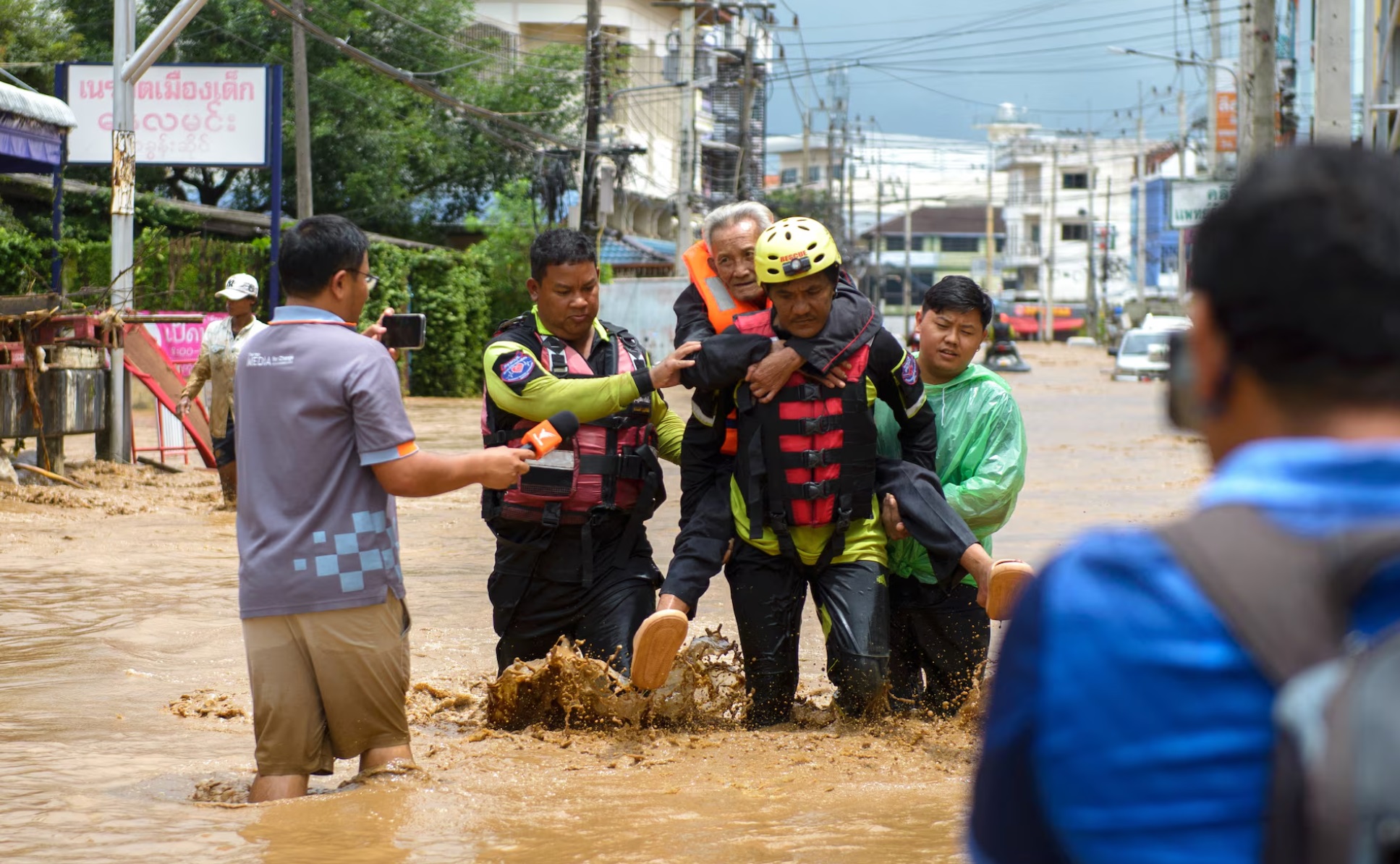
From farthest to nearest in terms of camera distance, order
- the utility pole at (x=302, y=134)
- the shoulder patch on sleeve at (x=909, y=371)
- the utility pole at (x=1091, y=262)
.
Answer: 1. the utility pole at (x=1091, y=262)
2. the utility pole at (x=302, y=134)
3. the shoulder patch on sleeve at (x=909, y=371)

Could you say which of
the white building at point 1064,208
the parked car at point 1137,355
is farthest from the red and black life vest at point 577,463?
the white building at point 1064,208

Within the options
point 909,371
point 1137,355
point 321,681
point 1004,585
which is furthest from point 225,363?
point 1137,355

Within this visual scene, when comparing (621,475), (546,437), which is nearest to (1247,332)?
(546,437)

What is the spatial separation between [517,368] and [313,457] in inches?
49.4

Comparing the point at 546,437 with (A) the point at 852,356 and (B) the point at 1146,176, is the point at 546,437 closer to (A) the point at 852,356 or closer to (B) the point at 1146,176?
(A) the point at 852,356

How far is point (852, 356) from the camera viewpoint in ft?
17.1

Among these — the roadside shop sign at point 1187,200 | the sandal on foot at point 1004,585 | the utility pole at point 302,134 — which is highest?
the utility pole at point 302,134

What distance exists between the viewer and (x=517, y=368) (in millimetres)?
5391

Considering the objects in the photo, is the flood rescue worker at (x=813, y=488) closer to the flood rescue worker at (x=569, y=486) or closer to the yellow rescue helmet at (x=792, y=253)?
the yellow rescue helmet at (x=792, y=253)

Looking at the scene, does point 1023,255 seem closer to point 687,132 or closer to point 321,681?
point 687,132

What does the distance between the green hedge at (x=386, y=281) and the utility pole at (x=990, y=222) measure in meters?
66.6

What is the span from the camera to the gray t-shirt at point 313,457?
4.22 metres

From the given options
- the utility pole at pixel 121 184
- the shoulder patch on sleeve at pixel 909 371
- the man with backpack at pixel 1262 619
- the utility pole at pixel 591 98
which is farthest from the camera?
the utility pole at pixel 591 98

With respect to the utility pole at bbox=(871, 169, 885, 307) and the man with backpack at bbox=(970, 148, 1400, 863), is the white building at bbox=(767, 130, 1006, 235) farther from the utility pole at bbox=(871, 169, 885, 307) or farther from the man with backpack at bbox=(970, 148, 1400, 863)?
the man with backpack at bbox=(970, 148, 1400, 863)
